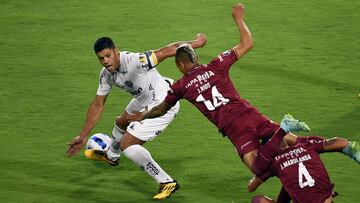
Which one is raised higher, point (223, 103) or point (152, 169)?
point (223, 103)

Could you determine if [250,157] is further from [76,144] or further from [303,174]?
[76,144]

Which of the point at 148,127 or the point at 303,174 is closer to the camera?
the point at 303,174

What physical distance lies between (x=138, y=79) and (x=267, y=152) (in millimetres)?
2850

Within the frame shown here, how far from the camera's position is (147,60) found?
12195 mm

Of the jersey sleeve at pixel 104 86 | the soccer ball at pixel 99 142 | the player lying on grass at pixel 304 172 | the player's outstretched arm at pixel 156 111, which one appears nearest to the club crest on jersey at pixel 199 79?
the player's outstretched arm at pixel 156 111

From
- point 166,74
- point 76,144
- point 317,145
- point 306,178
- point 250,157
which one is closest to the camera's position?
point 306,178

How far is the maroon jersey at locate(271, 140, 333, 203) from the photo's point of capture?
989 cm

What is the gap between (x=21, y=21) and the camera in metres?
18.5

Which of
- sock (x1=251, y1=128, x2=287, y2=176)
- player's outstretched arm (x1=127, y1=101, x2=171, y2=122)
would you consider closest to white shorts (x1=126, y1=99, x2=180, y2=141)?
player's outstretched arm (x1=127, y1=101, x2=171, y2=122)

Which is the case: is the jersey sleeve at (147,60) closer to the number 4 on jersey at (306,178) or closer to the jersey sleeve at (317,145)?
the jersey sleeve at (317,145)

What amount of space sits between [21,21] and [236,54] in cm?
868

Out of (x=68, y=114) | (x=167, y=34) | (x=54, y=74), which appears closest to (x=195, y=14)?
(x=167, y=34)

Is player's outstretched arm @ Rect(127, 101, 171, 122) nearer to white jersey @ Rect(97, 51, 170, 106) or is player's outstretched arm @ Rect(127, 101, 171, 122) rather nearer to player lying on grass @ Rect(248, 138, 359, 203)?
white jersey @ Rect(97, 51, 170, 106)

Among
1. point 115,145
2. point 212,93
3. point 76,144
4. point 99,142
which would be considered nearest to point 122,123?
point 115,145
